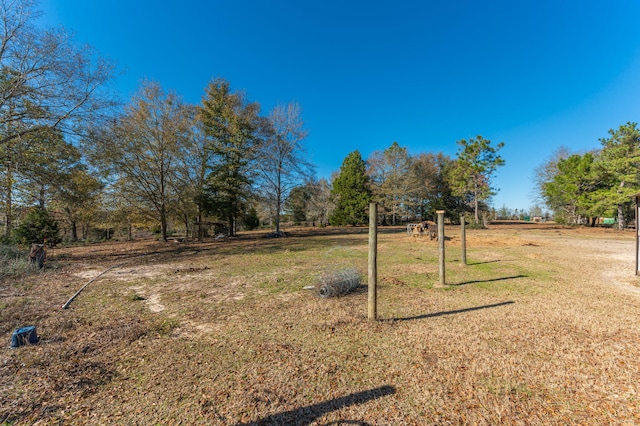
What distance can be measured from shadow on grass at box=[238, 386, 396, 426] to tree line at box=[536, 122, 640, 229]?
25.4 metres

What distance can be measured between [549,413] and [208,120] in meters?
17.6

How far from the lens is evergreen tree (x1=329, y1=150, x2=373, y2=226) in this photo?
91.4ft

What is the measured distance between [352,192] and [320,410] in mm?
26806

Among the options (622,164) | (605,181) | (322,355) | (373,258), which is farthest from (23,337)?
(605,181)

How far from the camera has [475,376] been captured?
2.32m

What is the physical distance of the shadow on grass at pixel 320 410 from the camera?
1809 mm

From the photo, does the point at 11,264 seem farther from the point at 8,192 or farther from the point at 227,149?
the point at 227,149

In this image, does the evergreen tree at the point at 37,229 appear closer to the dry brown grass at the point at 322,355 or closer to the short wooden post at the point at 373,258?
the dry brown grass at the point at 322,355

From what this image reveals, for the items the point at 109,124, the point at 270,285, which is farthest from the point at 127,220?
the point at 270,285

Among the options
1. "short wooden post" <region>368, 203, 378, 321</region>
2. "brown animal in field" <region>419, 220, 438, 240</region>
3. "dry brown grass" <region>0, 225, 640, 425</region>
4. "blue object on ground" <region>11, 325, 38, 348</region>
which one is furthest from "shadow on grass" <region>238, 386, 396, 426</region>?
"brown animal in field" <region>419, 220, 438, 240</region>

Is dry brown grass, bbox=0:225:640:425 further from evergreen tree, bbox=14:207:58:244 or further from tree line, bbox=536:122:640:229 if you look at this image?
tree line, bbox=536:122:640:229

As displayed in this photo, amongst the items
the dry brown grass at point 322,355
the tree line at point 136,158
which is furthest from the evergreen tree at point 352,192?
the dry brown grass at point 322,355

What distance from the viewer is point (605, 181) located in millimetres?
21969

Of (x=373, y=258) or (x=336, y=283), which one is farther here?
(x=336, y=283)
